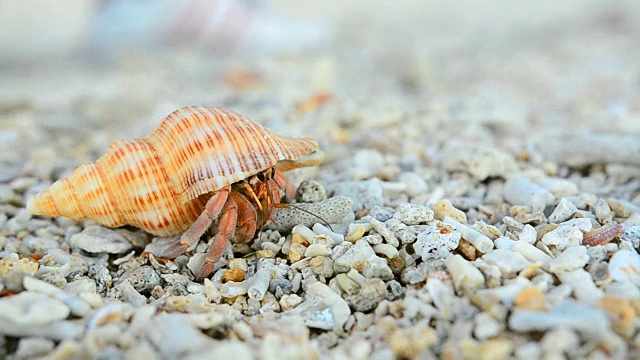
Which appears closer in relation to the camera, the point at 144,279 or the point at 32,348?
the point at 32,348

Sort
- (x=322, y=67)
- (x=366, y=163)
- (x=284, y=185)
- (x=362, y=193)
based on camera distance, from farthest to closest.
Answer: (x=322, y=67) → (x=366, y=163) → (x=362, y=193) → (x=284, y=185)

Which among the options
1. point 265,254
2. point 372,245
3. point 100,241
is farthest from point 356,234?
point 100,241

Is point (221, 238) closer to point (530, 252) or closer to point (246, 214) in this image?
point (246, 214)

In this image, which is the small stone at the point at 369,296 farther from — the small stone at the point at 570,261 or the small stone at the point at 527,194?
the small stone at the point at 527,194

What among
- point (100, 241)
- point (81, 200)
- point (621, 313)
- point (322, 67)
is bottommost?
point (621, 313)

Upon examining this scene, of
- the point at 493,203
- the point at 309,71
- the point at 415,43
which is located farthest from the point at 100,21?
the point at 493,203

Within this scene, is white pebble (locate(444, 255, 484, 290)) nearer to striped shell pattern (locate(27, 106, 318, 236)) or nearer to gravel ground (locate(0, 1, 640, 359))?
gravel ground (locate(0, 1, 640, 359))

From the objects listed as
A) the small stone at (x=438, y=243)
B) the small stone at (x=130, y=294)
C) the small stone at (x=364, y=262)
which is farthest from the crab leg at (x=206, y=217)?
the small stone at (x=438, y=243)

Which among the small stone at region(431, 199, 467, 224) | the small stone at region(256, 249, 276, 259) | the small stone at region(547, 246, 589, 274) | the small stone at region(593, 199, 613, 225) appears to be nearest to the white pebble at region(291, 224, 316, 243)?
the small stone at region(256, 249, 276, 259)
